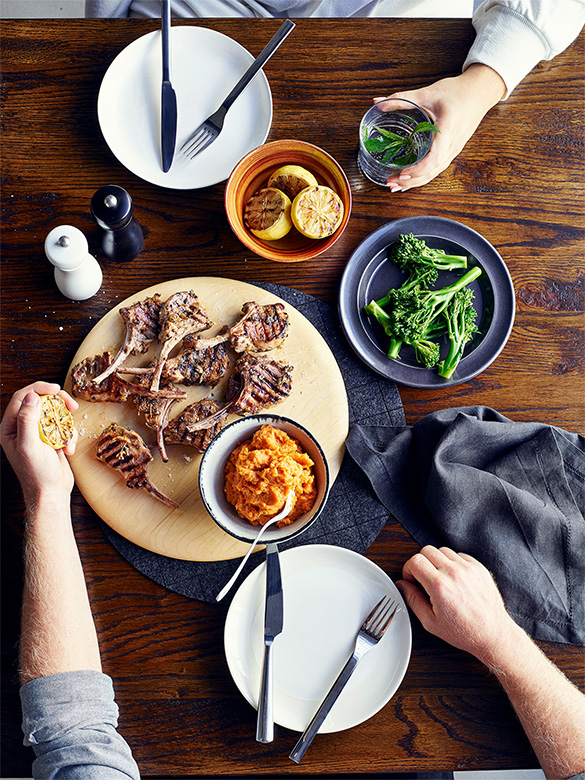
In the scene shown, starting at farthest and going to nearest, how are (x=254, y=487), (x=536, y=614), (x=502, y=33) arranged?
(x=502, y=33), (x=536, y=614), (x=254, y=487)

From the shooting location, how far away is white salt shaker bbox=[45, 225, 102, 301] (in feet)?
5.79

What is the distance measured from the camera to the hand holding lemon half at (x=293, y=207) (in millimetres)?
1872

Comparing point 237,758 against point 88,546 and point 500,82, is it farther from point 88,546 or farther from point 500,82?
point 500,82

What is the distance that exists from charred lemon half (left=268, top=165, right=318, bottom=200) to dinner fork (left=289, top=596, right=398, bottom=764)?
52.5 inches

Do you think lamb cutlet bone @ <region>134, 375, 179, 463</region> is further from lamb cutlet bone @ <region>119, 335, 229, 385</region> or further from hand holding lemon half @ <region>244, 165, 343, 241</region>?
hand holding lemon half @ <region>244, 165, 343, 241</region>

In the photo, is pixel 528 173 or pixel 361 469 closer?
pixel 361 469

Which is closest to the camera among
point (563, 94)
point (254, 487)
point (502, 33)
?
point (254, 487)

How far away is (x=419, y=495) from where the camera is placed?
1976 millimetres

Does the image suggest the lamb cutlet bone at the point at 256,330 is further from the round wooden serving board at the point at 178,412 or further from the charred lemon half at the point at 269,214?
the charred lemon half at the point at 269,214

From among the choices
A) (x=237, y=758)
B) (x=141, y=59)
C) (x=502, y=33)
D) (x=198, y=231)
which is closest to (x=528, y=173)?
(x=502, y=33)

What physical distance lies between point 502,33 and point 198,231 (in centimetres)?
122

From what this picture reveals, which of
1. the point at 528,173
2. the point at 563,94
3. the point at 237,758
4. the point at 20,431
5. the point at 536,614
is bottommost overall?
the point at 237,758

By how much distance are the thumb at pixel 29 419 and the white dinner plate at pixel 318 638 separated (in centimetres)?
79

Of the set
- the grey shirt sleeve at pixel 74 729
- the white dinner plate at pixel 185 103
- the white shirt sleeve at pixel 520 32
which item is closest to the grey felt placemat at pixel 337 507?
the grey shirt sleeve at pixel 74 729
